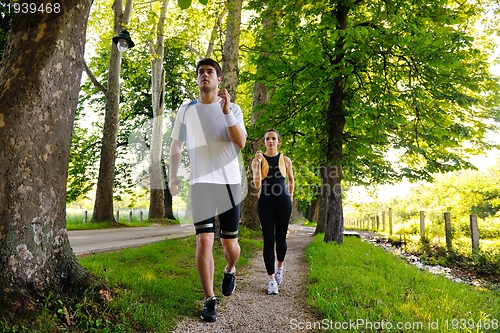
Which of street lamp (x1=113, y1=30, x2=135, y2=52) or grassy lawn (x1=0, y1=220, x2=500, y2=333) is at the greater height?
street lamp (x1=113, y1=30, x2=135, y2=52)

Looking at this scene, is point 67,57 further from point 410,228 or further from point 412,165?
point 410,228

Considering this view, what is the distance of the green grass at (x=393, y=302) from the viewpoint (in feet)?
9.93

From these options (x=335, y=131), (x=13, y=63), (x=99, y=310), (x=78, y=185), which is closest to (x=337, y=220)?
(x=335, y=131)

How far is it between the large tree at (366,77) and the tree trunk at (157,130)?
948cm

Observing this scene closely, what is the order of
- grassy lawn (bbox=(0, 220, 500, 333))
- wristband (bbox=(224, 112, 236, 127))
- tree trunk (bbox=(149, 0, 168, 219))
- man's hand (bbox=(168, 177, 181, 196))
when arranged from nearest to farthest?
grassy lawn (bbox=(0, 220, 500, 333))
wristband (bbox=(224, 112, 236, 127))
man's hand (bbox=(168, 177, 181, 196))
tree trunk (bbox=(149, 0, 168, 219))

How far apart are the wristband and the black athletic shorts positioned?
0.59 metres

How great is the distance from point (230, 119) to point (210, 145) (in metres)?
0.35

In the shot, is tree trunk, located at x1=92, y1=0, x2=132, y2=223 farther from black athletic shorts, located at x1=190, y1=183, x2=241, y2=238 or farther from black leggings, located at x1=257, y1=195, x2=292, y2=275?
black athletic shorts, located at x1=190, y1=183, x2=241, y2=238

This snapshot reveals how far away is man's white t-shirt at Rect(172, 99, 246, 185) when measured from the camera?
329 cm

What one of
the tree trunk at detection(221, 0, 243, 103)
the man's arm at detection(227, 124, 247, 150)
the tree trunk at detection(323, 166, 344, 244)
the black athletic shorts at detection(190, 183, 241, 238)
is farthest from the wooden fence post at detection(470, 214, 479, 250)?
the man's arm at detection(227, 124, 247, 150)

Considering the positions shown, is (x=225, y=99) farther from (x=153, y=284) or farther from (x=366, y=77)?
(x=366, y=77)

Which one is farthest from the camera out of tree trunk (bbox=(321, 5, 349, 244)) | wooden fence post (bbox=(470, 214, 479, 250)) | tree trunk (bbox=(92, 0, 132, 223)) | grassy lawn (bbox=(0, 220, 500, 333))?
tree trunk (bbox=(92, 0, 132, 223))

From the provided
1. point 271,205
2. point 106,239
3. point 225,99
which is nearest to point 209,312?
point 271,205

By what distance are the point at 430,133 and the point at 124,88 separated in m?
19.0
